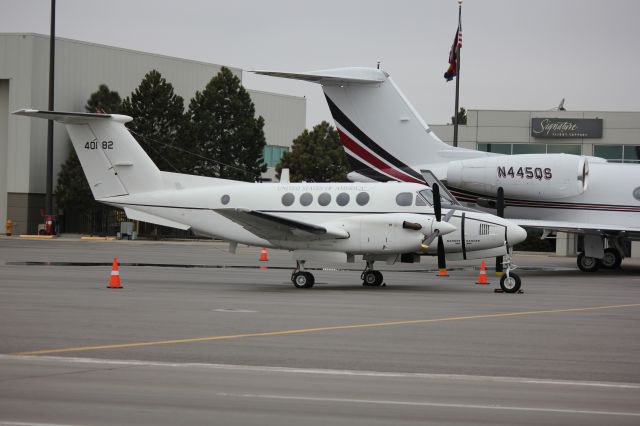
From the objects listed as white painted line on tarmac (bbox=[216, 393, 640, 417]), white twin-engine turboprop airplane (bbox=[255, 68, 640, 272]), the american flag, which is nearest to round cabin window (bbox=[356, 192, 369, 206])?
white twin-engine turboprop airplane (bbox=[255, 68, 640, 272])

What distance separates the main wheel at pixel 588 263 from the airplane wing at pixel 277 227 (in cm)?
1388

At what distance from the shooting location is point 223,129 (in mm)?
67438

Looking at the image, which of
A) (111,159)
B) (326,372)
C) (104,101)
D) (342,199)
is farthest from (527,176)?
(104,101)

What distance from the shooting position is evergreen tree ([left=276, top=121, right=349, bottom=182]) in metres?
69.6

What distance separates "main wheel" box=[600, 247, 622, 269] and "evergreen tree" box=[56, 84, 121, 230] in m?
38.7

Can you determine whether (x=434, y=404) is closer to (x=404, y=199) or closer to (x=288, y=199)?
(x=404, y=199)

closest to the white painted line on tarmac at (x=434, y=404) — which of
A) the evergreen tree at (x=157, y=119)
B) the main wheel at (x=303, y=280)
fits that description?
the main wheel at (x=303, y=280)

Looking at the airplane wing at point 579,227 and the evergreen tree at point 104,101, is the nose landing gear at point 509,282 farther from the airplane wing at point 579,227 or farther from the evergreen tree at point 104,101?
the evergreen tree at point 104,101

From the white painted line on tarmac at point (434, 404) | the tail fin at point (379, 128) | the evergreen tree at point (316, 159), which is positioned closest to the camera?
the white painted line on tarmac at point (434, 404)

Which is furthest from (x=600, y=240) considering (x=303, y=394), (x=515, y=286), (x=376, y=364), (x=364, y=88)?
(x=303, y=394)

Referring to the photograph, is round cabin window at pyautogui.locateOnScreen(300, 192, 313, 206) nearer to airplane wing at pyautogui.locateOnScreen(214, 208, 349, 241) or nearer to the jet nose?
airplane wing at pyautogui.locateOnScreen(214, 208, 349, 241)

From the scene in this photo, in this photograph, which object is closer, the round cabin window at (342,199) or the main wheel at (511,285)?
the main wheel at (511,285)

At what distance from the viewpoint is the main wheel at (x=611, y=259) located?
34656mm

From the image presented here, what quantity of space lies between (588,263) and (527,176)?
4257 millimetres
